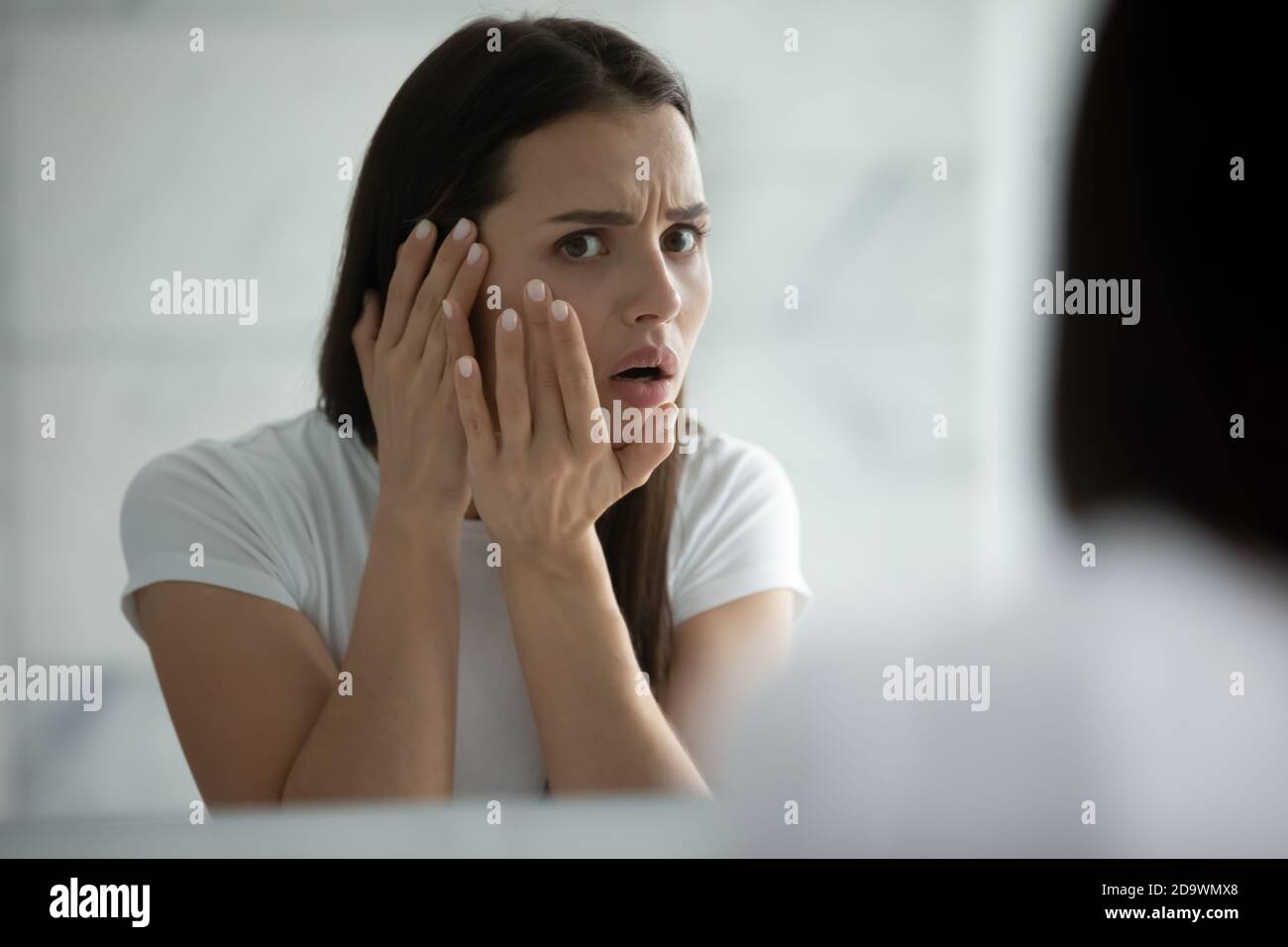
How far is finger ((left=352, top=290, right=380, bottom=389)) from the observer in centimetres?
83

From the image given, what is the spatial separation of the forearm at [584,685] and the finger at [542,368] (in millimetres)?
95

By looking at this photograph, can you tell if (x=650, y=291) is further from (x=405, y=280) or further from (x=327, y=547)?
(x=327, y=547)

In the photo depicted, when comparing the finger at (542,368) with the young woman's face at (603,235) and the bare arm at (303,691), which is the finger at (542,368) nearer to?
the young woman's face at (603,235)

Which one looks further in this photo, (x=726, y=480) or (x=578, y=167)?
(x=726, y=480)

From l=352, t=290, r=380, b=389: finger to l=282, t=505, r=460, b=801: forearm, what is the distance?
11 centimetres

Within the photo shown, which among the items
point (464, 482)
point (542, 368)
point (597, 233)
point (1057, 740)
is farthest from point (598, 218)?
point (1057, 740)

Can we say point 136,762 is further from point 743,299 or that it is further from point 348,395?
point 743,299

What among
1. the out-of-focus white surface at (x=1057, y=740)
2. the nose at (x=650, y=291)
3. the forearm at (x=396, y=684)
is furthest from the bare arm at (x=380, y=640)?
the out-of-focus white surface at (x=1057, y=740)

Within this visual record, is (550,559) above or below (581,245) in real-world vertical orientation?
below

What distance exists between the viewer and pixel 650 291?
2.65ft

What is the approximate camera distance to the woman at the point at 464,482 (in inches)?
31.3

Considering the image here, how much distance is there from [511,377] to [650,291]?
4.6 inches

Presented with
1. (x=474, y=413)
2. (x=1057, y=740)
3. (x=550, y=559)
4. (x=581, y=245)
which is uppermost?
(x=581, y=245)

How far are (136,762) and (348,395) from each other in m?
0.31
